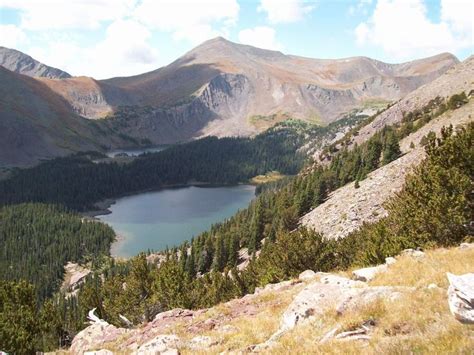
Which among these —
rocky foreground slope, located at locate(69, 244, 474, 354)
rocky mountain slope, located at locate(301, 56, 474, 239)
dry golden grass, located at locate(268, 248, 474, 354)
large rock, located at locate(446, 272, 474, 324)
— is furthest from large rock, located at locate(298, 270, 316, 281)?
rocky mountain slope, located at locate(301, 56, 474, 239)

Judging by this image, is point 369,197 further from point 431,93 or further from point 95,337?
point 431,93

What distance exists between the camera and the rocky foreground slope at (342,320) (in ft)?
50.2

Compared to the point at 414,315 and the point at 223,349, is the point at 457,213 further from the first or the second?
the point at 223,349

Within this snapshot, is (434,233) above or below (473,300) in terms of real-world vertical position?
below

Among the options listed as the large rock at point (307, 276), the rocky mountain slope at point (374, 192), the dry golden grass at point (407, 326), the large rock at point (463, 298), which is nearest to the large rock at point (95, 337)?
the large rock at point (307, 276)

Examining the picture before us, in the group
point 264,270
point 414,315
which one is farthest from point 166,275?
point 414,315

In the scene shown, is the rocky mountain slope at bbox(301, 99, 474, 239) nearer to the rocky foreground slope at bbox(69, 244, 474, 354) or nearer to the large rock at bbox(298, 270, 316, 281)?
the large rock at bbox(298, 270, 316, 281)

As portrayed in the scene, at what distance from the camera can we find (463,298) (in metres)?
14.8

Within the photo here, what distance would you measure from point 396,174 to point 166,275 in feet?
191

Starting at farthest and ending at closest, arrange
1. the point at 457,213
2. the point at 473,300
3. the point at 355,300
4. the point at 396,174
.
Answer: the point at 396,174 → the point at 457,213 → the point at 355,300 → the point at 473,300

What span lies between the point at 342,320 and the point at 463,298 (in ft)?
20.5

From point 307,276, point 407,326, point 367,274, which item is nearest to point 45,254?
point 307,276

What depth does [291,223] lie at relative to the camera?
117875 mm

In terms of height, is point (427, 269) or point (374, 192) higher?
point (427, 269)
